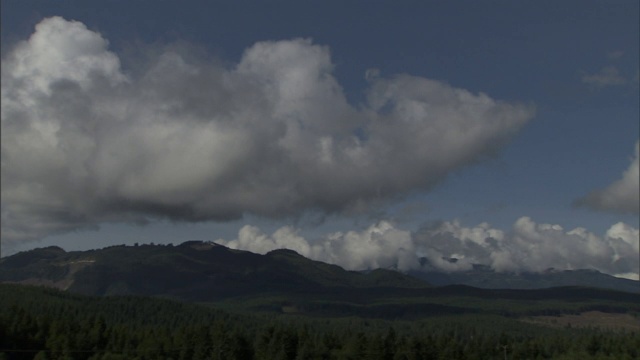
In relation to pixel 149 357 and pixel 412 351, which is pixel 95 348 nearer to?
pixel 149 357

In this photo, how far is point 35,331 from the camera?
188375mm

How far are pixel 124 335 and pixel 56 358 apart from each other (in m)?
34.4

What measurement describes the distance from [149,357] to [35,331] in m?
37.4

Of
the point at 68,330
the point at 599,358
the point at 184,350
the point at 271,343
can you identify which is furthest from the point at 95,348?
the point at 599,358

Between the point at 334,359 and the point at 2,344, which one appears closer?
the point at 2,344

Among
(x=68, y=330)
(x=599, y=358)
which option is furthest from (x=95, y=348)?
(x=599, y=358)

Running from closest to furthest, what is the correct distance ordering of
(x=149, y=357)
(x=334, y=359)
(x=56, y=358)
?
(x=56, y=358) → (x=149, y=357) → (x=334, y=359)

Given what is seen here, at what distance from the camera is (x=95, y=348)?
184 metres

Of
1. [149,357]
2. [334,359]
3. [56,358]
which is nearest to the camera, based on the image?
[56,358]

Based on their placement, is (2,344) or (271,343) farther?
(271,343)

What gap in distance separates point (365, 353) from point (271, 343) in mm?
28723

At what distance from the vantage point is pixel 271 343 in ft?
637

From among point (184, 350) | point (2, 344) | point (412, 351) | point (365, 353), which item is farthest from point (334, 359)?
point (2, 344)

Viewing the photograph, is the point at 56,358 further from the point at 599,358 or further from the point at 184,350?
the point at 599,358
